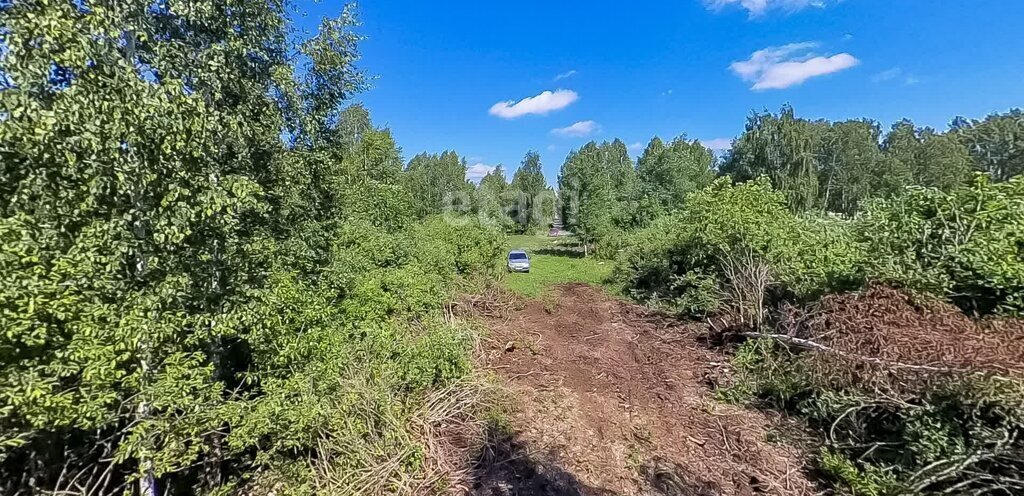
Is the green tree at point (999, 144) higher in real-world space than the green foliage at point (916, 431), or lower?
higher

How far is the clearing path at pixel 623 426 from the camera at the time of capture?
566cm

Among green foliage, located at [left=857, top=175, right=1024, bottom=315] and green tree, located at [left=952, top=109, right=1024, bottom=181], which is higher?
green tree, located at [left=952, top=109, right=1024, bottom=181]

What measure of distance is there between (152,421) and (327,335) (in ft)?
6.81

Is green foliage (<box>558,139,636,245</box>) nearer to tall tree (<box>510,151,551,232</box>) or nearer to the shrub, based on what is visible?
tall tree (<box>510,151,551,232</box>)

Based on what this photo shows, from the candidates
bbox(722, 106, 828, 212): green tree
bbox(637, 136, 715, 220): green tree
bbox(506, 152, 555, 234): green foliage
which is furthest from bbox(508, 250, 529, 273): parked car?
bbox(506, 152, 555, 234): green foliage

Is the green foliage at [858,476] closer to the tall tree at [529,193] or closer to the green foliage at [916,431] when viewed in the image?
the green foliage at [916,431]

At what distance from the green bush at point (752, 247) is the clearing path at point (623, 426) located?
2266mm

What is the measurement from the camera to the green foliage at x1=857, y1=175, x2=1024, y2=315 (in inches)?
214

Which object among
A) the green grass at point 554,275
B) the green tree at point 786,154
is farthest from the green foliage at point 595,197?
the green tree at point 786,154

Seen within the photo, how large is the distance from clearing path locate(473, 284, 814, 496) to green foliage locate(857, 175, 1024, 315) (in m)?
3.19

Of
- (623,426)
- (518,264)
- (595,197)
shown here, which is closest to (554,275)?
(518,264)

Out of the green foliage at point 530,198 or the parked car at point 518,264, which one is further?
the green foliage at point 530,198

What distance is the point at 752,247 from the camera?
10.2 m

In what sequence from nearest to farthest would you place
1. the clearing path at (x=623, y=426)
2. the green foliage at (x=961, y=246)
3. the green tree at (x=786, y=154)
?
the green foliage at (x=961, y=246)
the clearing path at (x=623, y=426)
the green tree at (x=786, y=154)
